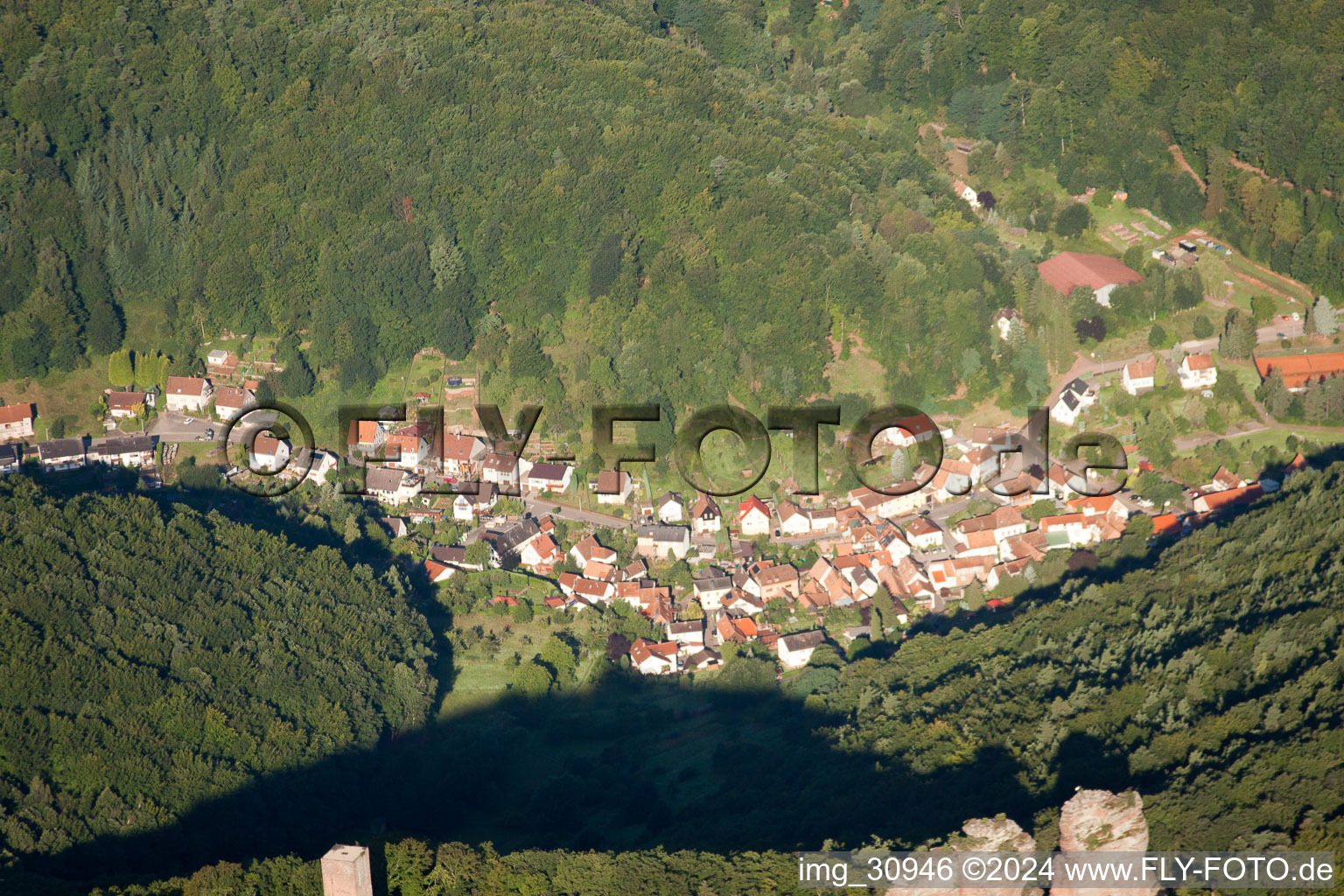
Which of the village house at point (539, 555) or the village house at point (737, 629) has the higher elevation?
the village house at point (539, 555)

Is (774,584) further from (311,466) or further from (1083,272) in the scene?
(1083,272)

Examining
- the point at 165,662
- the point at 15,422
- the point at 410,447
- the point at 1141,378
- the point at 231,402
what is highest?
the point at 15,422

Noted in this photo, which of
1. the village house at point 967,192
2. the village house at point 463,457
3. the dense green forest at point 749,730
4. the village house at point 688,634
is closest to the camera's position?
the dense green forest at point 749,730

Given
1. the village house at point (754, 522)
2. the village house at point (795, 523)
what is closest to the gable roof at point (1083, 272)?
the village house at point (795, 523)

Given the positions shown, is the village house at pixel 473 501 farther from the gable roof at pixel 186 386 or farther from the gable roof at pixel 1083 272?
the gable roof at pixel 1083 272

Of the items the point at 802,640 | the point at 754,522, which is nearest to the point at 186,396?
the point at 754,522

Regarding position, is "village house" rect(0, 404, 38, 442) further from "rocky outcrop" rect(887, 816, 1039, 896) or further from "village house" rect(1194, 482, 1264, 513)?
"village house" rect(1194, 482, 1264, 513)

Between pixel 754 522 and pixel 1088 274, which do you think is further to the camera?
pixel 1088 274
